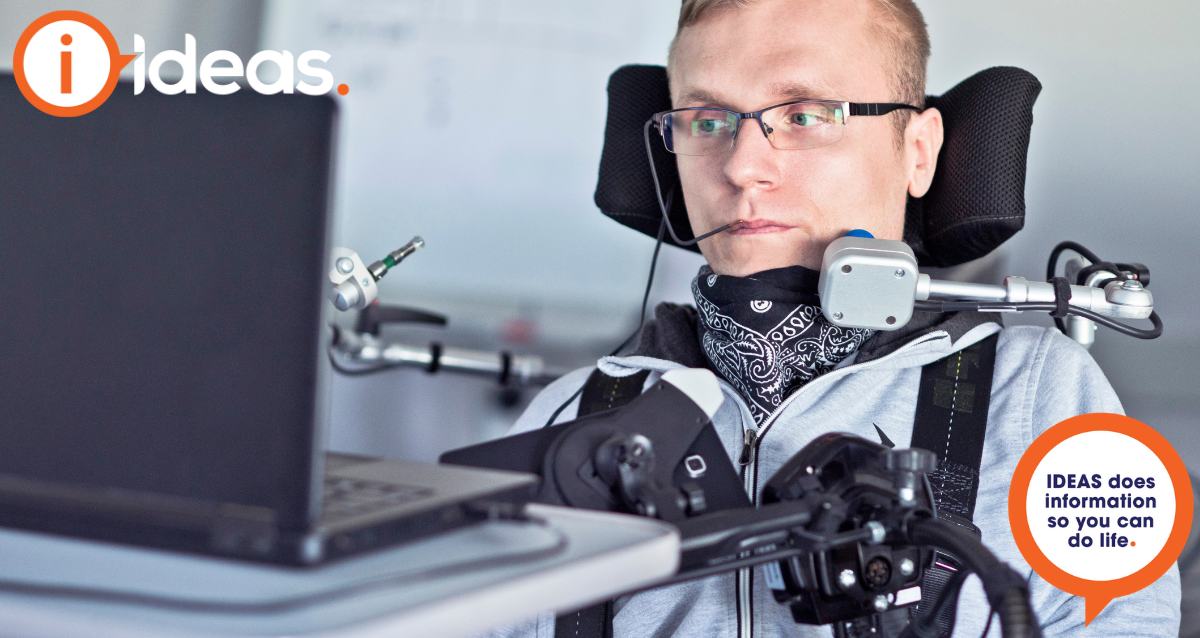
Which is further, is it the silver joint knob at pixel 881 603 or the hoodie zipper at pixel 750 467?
the hoodie zipper at pixel 750 467

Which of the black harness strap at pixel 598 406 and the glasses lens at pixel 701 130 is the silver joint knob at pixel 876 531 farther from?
the glasses lens at pixel 701 130

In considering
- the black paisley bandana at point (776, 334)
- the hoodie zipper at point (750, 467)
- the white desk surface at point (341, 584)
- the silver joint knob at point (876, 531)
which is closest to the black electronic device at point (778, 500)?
the silver joint knob at point (876, 531)

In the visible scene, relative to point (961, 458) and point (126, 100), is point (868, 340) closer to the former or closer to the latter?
point (961, 458)

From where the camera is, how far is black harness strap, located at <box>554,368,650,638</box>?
1136 millimetres

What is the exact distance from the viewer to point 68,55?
2.08 metres

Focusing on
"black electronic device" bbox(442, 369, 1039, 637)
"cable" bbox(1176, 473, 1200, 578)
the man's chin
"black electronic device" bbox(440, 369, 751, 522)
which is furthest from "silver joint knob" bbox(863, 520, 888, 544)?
"cable" bbox(1176, 473, 1200, 578)

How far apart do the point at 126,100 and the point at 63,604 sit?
0.28m

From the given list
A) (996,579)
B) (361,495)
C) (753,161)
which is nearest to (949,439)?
(753,161)

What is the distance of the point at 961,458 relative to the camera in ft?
3.71

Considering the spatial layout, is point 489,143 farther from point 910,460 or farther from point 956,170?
point 910,460

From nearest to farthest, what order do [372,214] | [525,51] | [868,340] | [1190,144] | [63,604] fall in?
[63,604], [868,340], [1190,144], [525,51], [372,214]

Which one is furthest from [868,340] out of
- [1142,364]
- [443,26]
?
[443,26]

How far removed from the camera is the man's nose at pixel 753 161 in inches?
48.8

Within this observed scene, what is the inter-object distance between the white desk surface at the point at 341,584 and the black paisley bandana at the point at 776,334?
2.14 feet
